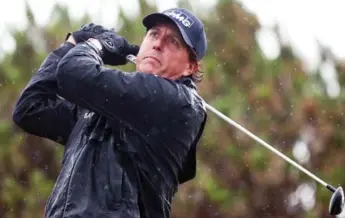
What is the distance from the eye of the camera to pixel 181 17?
12.1ft

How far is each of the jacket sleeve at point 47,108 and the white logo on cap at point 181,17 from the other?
44 centimetres

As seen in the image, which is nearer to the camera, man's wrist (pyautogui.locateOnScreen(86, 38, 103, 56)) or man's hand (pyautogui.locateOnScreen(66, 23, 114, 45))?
man's wrist (pyautogui.locateOnScreen(86, 38, 103, 56))

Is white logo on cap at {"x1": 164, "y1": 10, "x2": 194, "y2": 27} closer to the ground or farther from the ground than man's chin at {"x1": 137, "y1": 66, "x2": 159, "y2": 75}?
farther from the ground

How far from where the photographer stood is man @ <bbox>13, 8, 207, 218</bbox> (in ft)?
10.7

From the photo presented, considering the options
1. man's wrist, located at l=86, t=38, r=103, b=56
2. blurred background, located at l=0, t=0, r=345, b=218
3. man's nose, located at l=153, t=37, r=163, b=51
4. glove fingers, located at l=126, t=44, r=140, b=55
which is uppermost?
man's wrist, located at l=86, t=38, r=103, b=56

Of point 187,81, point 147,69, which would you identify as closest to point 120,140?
point 147,69

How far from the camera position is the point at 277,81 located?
13.2 metres

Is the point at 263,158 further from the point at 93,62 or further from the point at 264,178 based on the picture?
the point at 93,62

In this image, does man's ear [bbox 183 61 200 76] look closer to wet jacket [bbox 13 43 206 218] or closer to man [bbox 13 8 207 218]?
man [bbox 13 8 207 218]

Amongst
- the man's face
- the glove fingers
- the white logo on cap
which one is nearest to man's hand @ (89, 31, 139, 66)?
the glove fingers

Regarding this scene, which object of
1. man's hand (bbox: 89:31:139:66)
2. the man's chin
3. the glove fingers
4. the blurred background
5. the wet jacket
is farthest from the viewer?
the blurred background

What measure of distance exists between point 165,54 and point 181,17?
0.18 metres

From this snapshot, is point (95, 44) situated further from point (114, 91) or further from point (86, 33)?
point (114, 91)

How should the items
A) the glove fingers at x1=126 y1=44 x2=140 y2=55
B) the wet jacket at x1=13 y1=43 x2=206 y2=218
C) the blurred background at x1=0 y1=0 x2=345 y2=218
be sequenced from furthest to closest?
the blurred background at x1=0 y1=0 x2=345 y2=218 → the glove fingers at x1=126 y1=44 x2=140 y2=55 → the wet jacket at x1=13 y1=43 x2=206 y2=218
